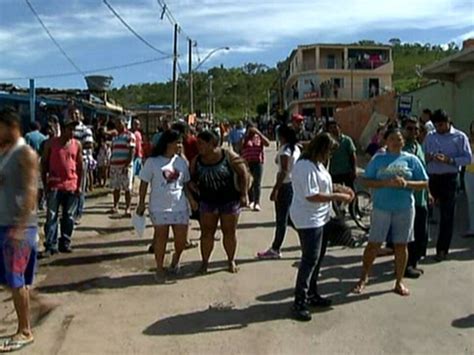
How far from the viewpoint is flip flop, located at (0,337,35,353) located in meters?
5.02

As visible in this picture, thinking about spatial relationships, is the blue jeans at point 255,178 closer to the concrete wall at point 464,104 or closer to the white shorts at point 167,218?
the white shorts at point 167,218

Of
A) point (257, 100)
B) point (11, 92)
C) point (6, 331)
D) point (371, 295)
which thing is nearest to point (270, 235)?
point (371, 295)

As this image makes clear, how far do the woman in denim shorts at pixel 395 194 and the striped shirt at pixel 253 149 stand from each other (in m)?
5.80

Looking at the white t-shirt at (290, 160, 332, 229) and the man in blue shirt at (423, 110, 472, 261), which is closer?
the white t-shirt at (290, 160, 332, 229)

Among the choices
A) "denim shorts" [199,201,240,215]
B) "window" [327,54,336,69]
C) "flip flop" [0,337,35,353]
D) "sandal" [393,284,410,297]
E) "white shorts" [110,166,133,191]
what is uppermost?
"window" [327,54,336,69]

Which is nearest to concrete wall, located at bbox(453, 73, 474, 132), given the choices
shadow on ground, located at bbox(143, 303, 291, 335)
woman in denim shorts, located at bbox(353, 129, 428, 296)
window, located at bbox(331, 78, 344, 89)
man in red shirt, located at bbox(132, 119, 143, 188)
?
man in red shirt, located at bbox(132, 119, 143, 188)

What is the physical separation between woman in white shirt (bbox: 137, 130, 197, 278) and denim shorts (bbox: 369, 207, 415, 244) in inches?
81.8

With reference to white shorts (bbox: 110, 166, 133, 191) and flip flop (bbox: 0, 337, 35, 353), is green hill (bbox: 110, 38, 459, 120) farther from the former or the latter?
flip flop (bbox: 0, 337, 35, 353)

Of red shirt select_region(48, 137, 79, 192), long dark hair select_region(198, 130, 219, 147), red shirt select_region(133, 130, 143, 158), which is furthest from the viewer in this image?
red shirt select_region(133, 130, 143, 158)

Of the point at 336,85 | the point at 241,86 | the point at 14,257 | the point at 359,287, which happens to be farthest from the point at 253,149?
the point at 241,86

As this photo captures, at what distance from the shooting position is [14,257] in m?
4.99


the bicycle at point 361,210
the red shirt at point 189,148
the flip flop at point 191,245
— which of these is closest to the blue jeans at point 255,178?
the bicycle at point 361,210

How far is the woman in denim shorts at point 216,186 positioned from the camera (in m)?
7.20

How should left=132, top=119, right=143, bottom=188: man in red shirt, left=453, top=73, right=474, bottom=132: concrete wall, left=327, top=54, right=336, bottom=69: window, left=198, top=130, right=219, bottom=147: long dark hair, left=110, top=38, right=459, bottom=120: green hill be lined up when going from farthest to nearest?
left=110, top=38, right=459, bottom=120: green hill < left=327, top=54, right=336, bottom=69: window < left=453, top=73, right=474, bottom=132: concrete wall < left=132, top=119, right=143, bottom=188: man in red shirt < left=198, top=130, right=219, bottom=147: long dark hair
